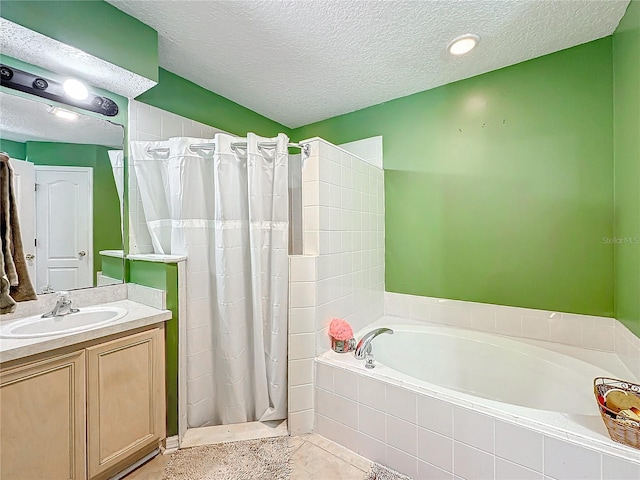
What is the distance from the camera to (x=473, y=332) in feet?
6.81

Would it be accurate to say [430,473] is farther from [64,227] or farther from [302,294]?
[64,227]

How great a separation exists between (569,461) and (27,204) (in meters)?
2.71

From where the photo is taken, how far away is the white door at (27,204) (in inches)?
56.2

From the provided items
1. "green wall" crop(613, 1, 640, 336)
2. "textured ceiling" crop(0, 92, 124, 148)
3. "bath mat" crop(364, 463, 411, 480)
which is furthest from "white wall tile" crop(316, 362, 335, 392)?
"textured ceiling" crop(0, 92, 124, 148)

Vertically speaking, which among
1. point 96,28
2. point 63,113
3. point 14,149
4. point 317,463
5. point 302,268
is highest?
point 96,28

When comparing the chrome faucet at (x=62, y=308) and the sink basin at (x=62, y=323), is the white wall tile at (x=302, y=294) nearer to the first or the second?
the sink basin at (x=62, y=323)

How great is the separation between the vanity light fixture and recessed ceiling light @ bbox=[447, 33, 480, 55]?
214 cm

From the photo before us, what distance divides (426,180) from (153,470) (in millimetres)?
2607

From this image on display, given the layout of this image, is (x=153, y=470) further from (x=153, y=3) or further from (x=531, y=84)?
(x=531, y=84)

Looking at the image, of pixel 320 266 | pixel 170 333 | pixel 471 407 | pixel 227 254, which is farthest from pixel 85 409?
pixel 471 407

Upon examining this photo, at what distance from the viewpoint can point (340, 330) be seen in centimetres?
181

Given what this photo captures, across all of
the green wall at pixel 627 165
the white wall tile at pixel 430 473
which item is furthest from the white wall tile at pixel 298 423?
the green wall at pixel 627 165

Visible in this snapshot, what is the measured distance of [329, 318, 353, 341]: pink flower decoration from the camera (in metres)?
1.81

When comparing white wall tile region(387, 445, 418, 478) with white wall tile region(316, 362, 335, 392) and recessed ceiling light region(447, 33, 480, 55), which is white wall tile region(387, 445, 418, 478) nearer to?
white wall tile region(316, 362, 335, 392)
